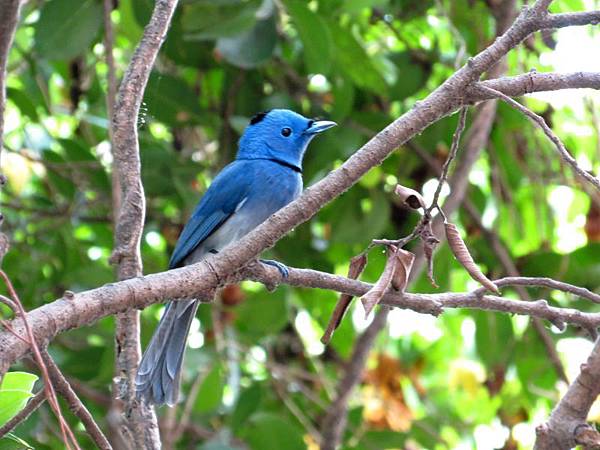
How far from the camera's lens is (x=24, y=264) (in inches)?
175

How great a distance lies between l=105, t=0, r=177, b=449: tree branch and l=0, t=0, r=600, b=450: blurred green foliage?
148 centimetres

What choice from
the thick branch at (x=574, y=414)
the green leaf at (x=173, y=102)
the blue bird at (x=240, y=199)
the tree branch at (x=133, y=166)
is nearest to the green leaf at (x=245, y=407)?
the blue bird at (x=240, y=199)

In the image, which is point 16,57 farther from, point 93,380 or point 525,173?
point 525,173

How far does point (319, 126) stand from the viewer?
4.28m

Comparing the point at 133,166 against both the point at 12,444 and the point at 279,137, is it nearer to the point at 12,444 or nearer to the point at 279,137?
the point at 12,444

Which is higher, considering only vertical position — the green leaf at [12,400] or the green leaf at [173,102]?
the green leaf at [12,400]

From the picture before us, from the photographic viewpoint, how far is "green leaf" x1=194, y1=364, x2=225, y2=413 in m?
4.20

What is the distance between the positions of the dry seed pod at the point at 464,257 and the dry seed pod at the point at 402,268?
10 cm

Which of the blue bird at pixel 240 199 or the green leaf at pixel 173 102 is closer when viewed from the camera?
the blue bird at pixel 240 199

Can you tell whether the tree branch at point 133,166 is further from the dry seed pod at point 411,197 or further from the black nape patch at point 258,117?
the black nape patch at point 258,117

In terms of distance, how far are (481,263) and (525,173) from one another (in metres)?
0.48

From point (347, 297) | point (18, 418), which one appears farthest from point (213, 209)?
point (18, 418)

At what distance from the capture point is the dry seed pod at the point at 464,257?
6.43ft

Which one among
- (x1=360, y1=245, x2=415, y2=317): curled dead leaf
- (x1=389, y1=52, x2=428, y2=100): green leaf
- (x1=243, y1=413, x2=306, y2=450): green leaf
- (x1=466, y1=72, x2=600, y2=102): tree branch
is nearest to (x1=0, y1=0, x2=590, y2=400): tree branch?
(x1=466, y1=72, x2=600, y2=102): tree branch
